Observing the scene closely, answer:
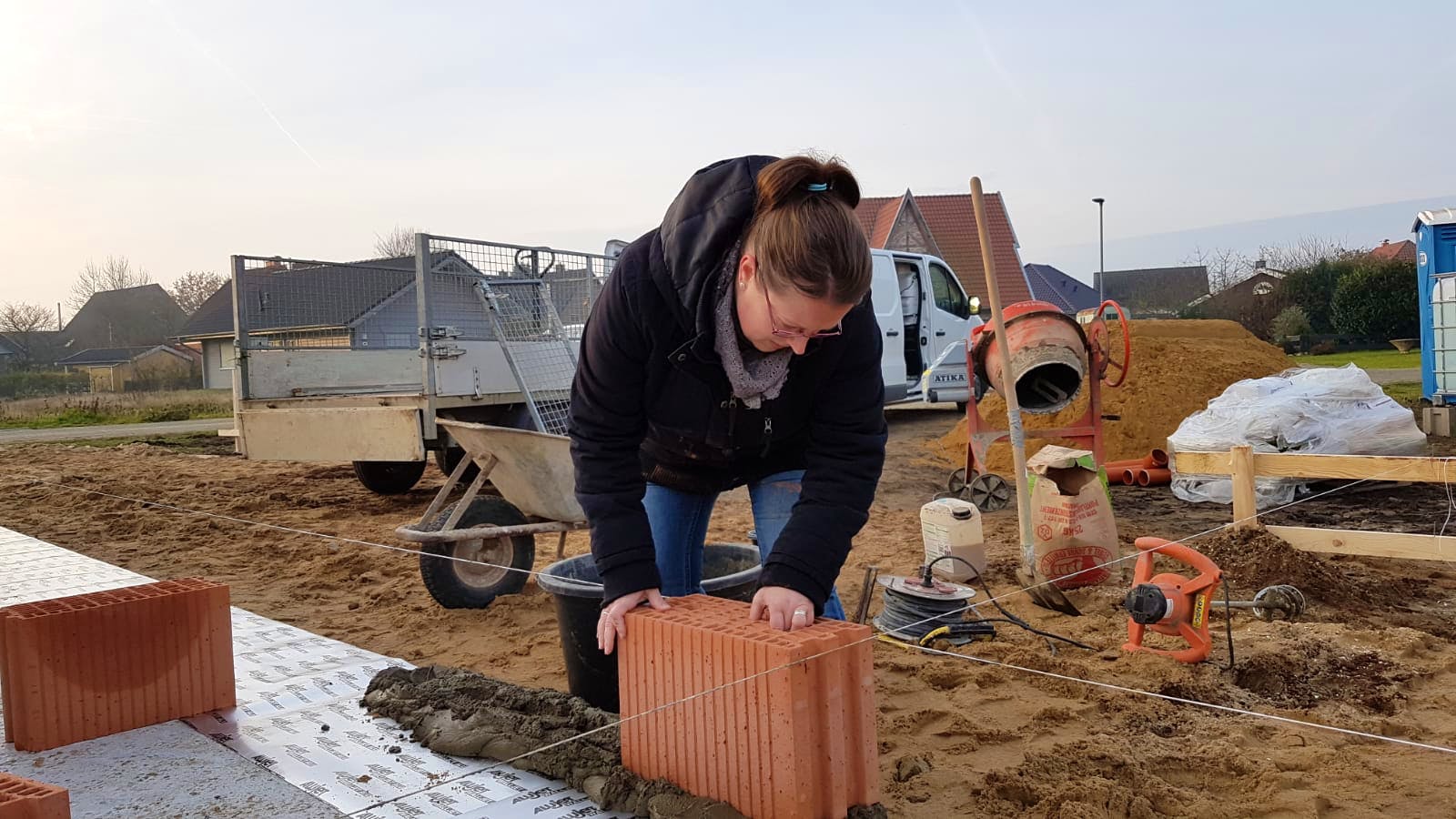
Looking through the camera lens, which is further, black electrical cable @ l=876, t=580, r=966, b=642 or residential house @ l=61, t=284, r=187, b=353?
residential house @ l=61, t=284, r=187, b=353

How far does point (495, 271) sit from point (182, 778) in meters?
3.70

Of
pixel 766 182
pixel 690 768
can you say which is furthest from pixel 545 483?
pixel 766 182

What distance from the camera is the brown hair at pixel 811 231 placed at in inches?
62.4

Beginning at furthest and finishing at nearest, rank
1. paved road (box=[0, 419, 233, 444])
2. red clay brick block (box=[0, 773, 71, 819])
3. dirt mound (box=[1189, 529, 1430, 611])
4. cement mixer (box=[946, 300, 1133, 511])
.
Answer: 1. paved road (box=[0, 419, 233, 444])
2. cement mixer (box=[946, 300, 1133, 511])
3. dirt mound (box=[1189, 529, 1430, 611])
4. red clay brick block (box=[0, 773, 71, 819])

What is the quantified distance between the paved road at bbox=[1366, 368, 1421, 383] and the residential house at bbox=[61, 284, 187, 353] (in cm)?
4289

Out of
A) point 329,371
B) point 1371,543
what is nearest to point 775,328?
point 1371,543

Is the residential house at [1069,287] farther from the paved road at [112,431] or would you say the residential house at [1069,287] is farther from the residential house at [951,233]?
the paved road at [112,431]

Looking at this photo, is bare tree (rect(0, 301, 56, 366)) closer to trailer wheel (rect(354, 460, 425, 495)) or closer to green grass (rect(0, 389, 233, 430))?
green grass (rect(0, 389, 233, 430))

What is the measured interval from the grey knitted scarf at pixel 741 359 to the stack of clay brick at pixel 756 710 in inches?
17.8

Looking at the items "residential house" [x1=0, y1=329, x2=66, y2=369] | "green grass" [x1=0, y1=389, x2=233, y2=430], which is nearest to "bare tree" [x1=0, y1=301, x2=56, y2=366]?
"residential house" [x1=0, y1=329, x2=66, y2=369]

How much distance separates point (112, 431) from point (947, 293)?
1465 cm

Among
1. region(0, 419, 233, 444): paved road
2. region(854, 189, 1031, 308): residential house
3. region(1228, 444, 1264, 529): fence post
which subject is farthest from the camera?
region(854, 189, 1031, 308): residential house

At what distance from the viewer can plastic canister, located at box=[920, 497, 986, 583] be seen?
169 inches

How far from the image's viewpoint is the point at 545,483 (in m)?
4.25
